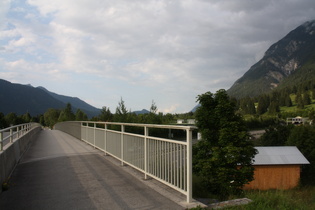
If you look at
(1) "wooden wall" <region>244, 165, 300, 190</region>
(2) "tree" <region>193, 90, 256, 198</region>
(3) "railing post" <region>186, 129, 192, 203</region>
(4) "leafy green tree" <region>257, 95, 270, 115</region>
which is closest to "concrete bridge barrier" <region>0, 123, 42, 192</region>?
(3) "railing post" <region>186, 129, 192, 203</region>

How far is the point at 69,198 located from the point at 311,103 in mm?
180427

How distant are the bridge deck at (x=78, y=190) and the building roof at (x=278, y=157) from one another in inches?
905

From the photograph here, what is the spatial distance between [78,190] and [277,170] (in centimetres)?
2625

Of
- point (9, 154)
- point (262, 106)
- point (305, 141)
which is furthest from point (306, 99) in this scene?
point (9, 154)

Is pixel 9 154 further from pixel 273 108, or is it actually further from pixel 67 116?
pixel 273 108

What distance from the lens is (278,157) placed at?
2800cm

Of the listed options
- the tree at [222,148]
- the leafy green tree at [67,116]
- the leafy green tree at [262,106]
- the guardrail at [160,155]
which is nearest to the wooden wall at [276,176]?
the tree at [222,148]

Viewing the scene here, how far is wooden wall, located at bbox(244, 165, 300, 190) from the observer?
2647cm

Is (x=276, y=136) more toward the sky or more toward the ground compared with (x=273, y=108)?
more toward the ground

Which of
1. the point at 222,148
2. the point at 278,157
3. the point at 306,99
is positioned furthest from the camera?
the point at 306,99

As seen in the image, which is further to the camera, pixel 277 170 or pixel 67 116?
pixel 67 116

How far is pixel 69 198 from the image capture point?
4.81 metres

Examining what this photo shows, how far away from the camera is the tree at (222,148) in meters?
9.27

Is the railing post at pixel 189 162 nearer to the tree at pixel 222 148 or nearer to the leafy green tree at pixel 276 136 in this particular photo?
the tree at pixel 222 148
